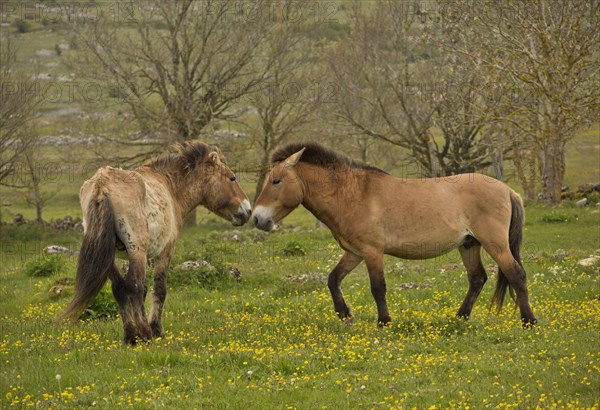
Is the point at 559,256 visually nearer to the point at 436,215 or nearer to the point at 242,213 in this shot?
the point at 436,215

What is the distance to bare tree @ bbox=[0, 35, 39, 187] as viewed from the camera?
3070 centimetres

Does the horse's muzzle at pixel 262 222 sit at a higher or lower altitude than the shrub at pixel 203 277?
higher

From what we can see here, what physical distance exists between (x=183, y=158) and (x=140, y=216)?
219 cm

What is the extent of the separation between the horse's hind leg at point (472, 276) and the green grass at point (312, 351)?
0.38m

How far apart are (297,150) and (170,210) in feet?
7.88

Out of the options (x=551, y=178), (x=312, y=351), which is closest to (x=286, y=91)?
(x=551, y=178)

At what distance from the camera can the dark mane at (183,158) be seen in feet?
38.7

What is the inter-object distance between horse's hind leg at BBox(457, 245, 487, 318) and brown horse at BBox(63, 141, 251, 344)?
397 cm

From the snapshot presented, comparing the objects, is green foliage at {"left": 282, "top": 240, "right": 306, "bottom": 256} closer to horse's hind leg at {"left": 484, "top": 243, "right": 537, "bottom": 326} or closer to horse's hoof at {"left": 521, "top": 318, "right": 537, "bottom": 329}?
horse's hind leg at {"left": 484, "top": 243, "right": 537, "bottom": 326}

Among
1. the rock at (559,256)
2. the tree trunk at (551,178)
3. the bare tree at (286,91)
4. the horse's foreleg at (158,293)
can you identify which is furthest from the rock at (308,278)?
the bare tree at (286,91)

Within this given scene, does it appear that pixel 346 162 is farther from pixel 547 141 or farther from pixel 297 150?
pixel 547 141

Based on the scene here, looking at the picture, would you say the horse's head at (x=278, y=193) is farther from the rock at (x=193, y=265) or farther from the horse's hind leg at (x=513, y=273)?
the rock at (x=193, y=265)

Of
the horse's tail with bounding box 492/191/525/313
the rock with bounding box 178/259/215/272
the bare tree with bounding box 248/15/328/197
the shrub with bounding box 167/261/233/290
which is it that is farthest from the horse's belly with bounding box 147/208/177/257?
the bare tree with bounding box 248/15/328/197

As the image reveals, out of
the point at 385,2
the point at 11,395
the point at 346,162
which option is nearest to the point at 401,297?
the point at 346,162
